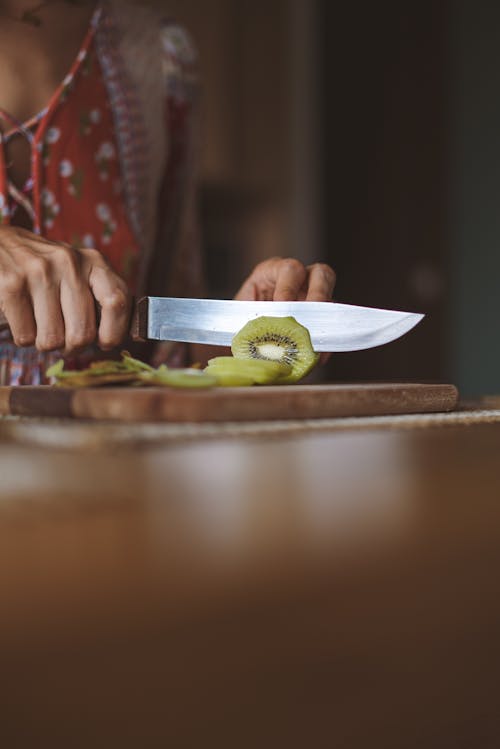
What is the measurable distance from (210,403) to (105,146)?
2.70ft

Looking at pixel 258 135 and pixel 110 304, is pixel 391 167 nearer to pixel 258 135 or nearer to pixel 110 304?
pixel 258 135

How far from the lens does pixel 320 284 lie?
2.99ft

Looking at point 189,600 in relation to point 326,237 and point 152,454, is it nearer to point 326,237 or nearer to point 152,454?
point 152,454

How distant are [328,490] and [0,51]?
3.18 ft

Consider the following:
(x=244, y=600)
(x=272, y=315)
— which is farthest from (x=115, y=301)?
(x=244, y=600)

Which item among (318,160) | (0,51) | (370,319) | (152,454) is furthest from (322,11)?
(152,454)

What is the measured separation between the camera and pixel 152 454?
39 cm

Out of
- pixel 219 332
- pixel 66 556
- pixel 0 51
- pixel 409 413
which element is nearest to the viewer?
pixel 66 556

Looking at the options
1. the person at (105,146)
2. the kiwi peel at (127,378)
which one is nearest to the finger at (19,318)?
the kiwi peel at (127,378)

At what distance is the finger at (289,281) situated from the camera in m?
0.91

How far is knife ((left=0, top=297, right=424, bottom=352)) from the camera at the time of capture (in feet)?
2.68

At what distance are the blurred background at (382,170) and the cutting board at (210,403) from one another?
2.33 metres

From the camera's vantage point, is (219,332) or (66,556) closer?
(66,556)

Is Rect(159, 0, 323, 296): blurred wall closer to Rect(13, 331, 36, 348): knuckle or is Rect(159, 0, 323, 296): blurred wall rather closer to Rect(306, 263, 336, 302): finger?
Rect(306, 263, 336, 302): finger
